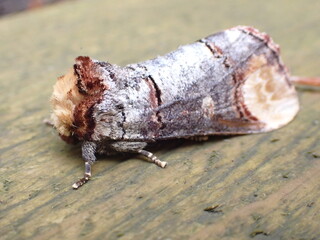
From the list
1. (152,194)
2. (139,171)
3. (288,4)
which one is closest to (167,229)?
(152,194)

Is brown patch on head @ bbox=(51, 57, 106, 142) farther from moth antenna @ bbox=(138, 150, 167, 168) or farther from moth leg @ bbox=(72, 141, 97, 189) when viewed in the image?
moth antenna @ bbox=(138, 150, 167, 168)

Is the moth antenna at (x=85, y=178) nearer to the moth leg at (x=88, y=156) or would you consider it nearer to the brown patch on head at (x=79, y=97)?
the moth leg at (x=88, y=156)

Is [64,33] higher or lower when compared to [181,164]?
higher

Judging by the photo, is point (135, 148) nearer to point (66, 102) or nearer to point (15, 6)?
point (66, 102)

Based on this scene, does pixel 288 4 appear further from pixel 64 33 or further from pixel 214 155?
pixel 214 155

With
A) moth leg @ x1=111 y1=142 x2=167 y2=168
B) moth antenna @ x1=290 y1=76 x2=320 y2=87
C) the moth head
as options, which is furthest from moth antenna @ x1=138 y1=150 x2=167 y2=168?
moth antenna @ x1=290 y1=76 x2=320 y2=87

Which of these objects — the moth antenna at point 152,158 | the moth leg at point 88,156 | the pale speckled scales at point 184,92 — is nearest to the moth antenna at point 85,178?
the moth leg at point 88,156

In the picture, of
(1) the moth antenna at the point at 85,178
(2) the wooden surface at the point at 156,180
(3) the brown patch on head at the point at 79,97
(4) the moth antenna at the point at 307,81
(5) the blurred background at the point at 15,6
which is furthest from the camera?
A: (5) the blurred background at the point at 15,6

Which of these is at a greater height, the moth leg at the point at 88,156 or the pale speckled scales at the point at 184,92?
the pale speckled scales at the point at 184,92
